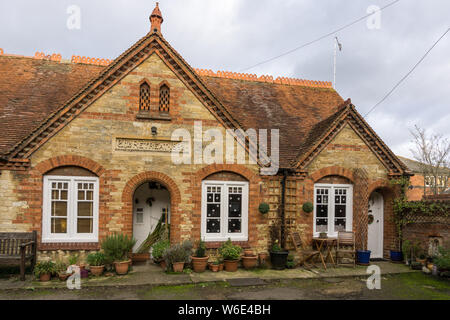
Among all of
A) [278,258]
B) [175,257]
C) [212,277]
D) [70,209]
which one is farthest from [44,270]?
[278,258]

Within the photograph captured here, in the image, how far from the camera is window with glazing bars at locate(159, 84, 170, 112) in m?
11.1

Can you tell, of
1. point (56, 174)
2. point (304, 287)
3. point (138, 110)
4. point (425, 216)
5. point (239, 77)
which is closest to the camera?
point (304, 287)

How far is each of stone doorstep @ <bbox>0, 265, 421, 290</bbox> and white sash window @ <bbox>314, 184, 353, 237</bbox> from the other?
164 centimetres

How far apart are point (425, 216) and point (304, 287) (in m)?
5.70

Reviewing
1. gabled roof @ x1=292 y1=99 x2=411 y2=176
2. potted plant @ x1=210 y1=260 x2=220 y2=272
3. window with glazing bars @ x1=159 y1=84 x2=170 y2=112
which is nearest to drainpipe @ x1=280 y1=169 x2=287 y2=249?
gabled roof @ x1=292 y1=99 x2=411 y2=176

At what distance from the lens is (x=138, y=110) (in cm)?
1075

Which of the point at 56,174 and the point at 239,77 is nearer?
the point at 56,174

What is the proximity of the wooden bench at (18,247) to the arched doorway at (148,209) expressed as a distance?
10.3 ft

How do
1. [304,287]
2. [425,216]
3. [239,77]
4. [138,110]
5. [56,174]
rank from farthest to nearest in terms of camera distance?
[239,77], [425,216], [138,110], [56,174], [304,287]

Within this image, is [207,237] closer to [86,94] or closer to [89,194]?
[89,194]

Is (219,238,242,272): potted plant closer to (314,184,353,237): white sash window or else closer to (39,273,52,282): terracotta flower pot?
(314,184,353,237): white sash window

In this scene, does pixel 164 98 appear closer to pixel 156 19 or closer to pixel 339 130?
pixel 156 19

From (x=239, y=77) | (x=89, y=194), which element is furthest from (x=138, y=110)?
(x=239, y=77)

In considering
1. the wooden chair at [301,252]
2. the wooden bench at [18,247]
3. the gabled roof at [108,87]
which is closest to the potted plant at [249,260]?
the wooden chair at [301,252]
